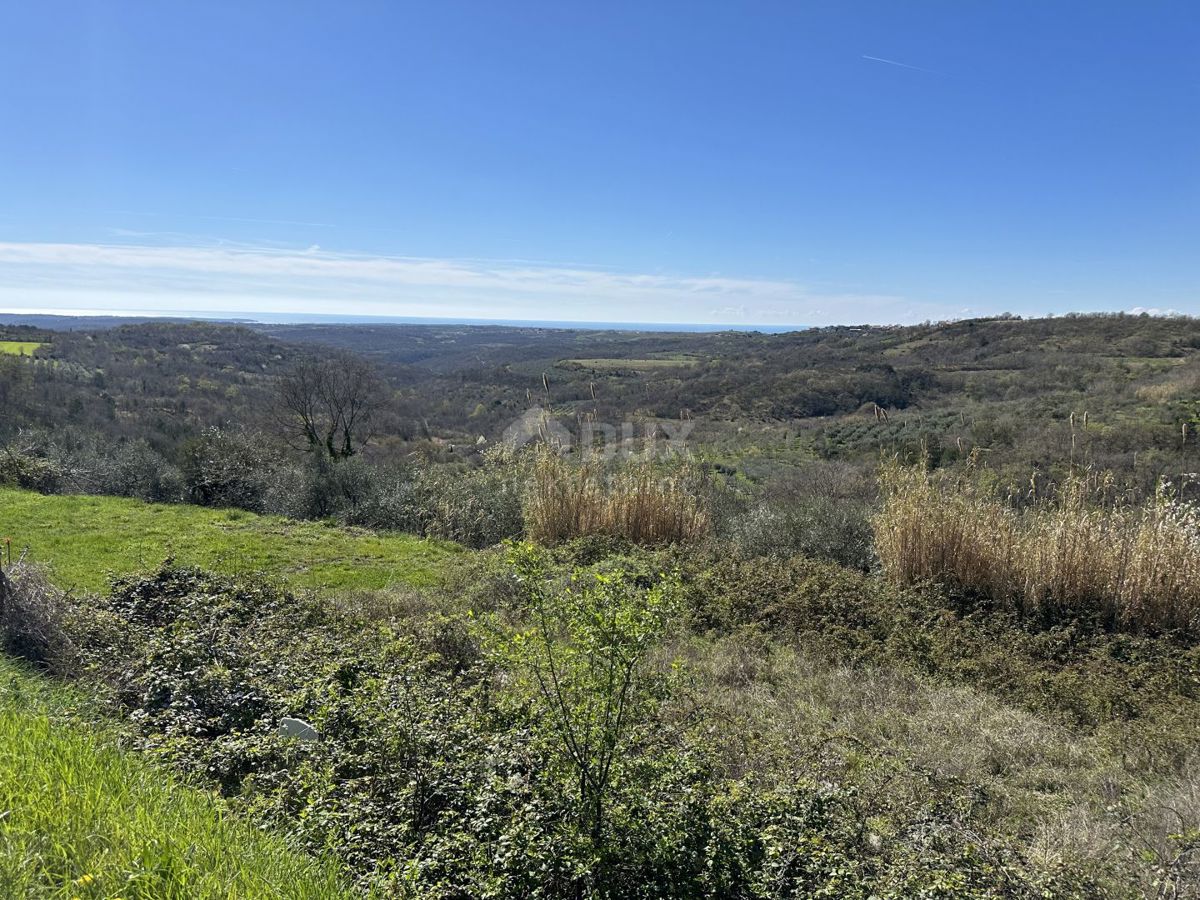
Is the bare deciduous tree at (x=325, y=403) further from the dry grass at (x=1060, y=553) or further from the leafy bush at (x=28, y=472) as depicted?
the dry grass at (x=1060, y=553)

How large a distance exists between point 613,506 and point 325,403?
12.9m

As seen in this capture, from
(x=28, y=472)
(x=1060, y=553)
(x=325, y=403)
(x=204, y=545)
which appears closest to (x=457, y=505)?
(x=204, y=545)

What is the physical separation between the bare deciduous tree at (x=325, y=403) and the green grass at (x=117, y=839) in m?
15.3

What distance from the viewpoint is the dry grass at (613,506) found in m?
7.71

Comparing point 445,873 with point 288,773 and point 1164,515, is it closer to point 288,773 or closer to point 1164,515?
point 288,773

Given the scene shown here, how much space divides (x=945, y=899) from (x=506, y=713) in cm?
188

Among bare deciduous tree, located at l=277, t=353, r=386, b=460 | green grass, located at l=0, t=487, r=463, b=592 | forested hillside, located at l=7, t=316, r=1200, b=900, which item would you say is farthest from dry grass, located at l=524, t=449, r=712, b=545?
bare deciduous tree, located at l=277, t=353, r=386, b=460

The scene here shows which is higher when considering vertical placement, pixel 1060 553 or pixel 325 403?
pixel 325 403

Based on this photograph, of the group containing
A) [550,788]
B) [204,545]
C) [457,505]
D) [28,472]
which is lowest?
[204,545]

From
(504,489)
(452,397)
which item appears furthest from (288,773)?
(452,397)

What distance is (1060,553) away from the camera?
5.30 metres

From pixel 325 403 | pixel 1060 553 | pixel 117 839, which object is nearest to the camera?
pixel 117 839

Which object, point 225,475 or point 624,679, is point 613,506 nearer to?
point 624,679

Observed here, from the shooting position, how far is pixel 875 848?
248 centimetres
